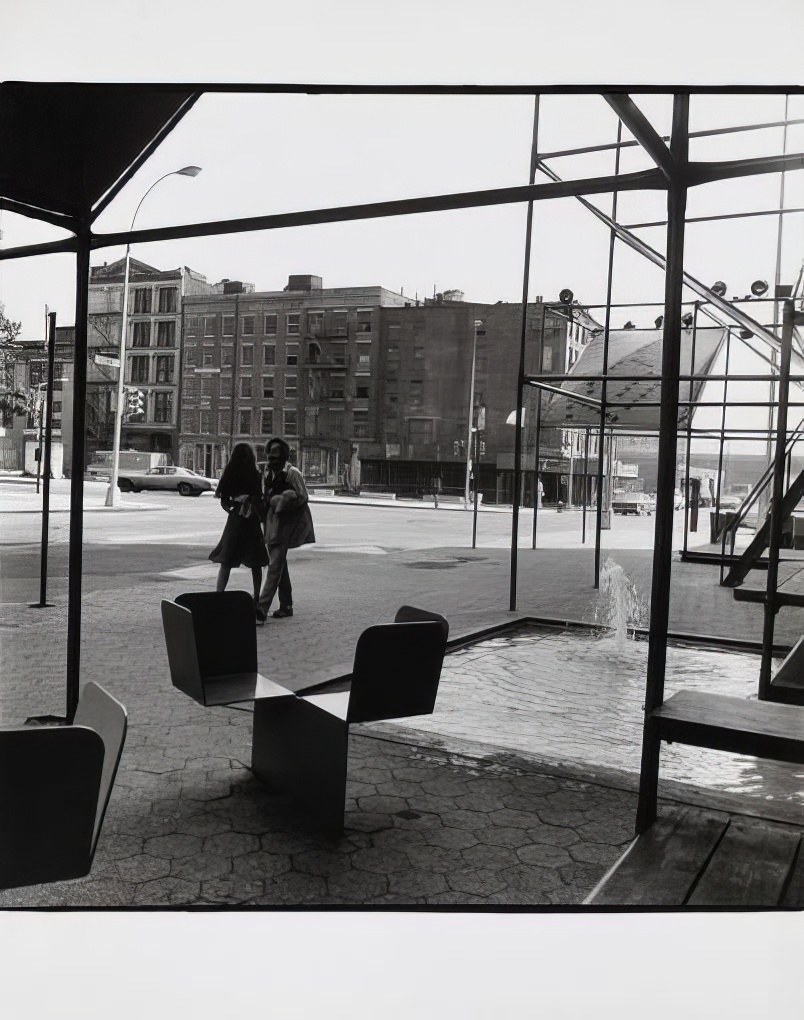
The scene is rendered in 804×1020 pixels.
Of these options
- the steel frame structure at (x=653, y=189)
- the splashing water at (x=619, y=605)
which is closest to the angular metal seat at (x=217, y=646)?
the steel frame structure at (x=653, y=189)

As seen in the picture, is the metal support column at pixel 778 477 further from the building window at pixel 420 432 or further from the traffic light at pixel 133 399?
the building window at pixel 420 432

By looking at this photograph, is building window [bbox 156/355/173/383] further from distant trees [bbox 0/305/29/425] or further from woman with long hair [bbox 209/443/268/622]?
distant trees [bbox 0/305/29/425]

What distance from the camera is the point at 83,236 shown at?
10.6 feet

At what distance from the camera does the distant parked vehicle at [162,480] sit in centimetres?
1798

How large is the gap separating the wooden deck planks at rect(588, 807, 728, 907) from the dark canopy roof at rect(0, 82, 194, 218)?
2.68 meters

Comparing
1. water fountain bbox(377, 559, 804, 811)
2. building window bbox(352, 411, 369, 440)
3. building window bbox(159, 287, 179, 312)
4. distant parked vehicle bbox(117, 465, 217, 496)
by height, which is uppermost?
building window bbox(159, 287, 179, 312)

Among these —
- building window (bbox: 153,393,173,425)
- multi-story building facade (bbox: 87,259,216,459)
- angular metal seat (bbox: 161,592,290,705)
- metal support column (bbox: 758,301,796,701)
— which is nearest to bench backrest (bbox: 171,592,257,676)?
angular metal seat (bbox: 161,592,290,705)

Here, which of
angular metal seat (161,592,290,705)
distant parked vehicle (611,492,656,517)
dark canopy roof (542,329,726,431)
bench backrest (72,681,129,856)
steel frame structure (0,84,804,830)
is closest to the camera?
bench backrest (72,681,129,856)

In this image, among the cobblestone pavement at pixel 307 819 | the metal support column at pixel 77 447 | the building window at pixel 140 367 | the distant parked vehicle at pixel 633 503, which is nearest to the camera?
the cobblestone pavement at pixel 307 819

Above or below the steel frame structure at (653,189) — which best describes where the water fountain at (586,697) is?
below

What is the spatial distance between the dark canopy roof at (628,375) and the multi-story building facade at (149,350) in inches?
173

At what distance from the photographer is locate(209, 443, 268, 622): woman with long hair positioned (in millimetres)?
5906

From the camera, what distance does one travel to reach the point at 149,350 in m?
10.2
